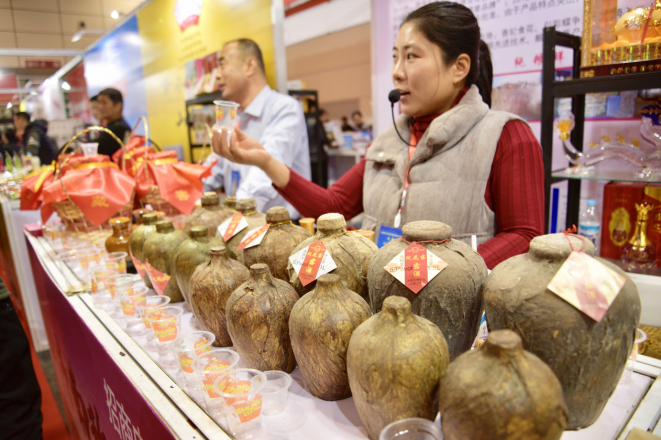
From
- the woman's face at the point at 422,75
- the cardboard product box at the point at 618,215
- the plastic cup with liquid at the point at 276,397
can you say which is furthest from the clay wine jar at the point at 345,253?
the cardboard product box at the point at 618,215

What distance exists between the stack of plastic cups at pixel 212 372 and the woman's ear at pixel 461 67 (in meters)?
1.23

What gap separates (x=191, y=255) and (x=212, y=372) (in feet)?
1.64

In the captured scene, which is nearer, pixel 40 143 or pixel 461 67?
pixel 461 67

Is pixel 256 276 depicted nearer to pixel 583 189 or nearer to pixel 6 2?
pixel 583 189

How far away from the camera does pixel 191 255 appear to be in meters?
1.26

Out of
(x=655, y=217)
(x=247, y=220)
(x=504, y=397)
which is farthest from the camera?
(x=655, y=217)

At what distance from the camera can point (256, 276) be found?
94cm

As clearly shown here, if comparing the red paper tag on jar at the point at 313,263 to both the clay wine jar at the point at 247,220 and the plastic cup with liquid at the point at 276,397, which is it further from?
the clay wine jar at the point at 247,220

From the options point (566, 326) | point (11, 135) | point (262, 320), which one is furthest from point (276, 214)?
point (11, 135)

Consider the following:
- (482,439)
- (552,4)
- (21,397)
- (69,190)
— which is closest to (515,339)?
(482,439)

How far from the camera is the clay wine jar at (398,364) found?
65cm

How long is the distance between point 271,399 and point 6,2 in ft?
26.2

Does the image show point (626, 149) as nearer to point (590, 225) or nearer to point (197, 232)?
point (590, 225)

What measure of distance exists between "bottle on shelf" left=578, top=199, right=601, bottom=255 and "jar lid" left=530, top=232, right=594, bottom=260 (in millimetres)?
1786
